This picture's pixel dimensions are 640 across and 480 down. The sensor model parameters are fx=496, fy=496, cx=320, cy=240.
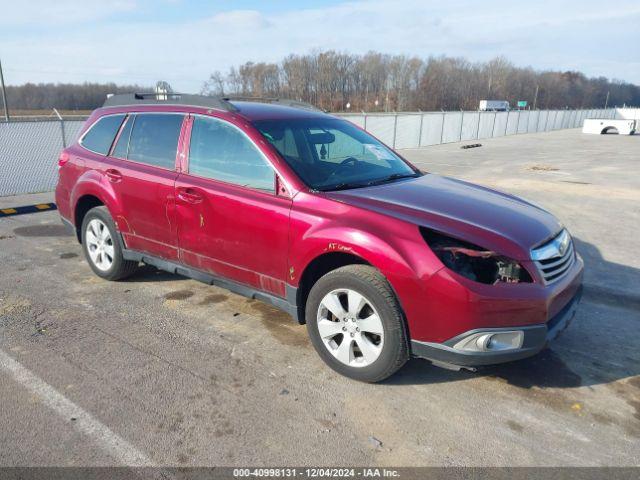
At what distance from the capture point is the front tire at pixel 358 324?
120 inches

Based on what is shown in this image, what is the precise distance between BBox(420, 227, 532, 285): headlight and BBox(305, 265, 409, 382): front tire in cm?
39

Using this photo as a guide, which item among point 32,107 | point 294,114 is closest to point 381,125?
point 294,114

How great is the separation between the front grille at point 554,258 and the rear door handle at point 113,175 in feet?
11.8

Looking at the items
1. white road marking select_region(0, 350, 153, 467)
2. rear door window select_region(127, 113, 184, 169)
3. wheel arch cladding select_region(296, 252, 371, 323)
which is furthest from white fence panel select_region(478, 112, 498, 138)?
white road marking select_region(0, 350, 153, 467)

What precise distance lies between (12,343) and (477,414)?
3.39 m

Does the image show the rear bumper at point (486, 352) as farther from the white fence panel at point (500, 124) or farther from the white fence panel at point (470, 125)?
the white fence panel at point (500, 124)

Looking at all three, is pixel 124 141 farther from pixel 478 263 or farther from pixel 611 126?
pixel 611 126

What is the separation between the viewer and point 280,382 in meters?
3.29

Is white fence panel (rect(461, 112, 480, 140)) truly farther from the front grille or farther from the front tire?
the front tire

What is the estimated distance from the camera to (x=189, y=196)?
399cm

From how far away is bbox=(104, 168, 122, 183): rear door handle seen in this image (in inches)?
181

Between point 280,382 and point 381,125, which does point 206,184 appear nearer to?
point 280,382

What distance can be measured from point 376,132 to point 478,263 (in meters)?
17.7

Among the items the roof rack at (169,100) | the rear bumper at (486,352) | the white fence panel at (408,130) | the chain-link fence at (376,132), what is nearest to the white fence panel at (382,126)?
the chain-link fence at (376,132)
